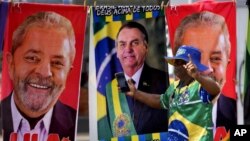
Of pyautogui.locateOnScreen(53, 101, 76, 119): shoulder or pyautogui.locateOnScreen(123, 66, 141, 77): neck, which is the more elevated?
pyautogui.locateOnScreen(123, 66, 141, 77): neck

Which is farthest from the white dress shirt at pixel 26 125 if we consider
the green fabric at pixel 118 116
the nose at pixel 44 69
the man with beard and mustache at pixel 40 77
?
the green fabric at pixel 118 116

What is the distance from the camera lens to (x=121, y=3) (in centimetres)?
580

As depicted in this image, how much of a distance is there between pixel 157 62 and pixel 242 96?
1075 mm

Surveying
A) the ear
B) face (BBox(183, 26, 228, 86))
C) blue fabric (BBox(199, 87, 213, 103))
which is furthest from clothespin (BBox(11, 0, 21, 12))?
blue fabric (BBox(199, 87, 213, 103))

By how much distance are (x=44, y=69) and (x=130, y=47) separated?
95 cm

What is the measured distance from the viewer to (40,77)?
536 centimetres

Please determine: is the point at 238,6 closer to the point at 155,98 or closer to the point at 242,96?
Answer: the point at 242,96

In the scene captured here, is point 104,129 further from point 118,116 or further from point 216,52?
point 216,52

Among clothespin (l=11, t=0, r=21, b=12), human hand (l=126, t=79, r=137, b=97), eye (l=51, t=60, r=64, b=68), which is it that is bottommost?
human hand (l=126, t=79, r=137, b=97)

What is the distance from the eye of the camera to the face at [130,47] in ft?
18.5

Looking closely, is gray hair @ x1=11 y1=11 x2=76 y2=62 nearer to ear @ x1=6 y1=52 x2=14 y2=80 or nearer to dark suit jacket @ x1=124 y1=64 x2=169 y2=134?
ear @ x1=6 y1=52 x2=14 y2=80

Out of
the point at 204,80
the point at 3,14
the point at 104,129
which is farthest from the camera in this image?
the point at 104,129

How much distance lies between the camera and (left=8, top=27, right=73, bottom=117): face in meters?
5.28

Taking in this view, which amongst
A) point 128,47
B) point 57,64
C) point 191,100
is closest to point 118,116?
point 128,47
